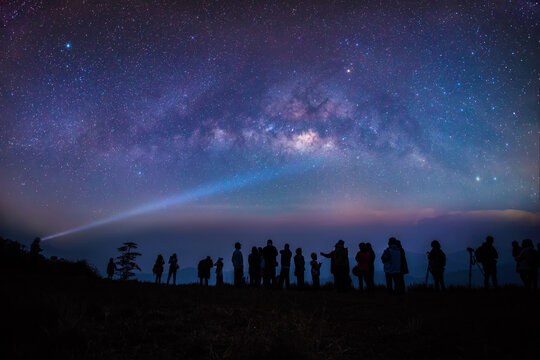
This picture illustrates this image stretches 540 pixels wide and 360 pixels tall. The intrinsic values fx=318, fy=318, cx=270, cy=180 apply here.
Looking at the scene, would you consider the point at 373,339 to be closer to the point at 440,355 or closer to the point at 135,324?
the point at 440,355

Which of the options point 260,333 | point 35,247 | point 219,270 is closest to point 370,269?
point 260,333

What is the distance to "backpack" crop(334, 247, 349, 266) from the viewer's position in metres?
13.1

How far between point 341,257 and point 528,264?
661cm

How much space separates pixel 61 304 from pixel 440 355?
6.52 metres

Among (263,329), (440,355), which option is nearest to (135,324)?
(263,329)

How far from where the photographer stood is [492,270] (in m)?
12.2

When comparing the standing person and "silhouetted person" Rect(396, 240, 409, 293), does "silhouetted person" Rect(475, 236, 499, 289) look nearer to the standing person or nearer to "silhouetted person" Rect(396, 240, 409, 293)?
"silhouetted person" Rect(396, 240, 409, 293)

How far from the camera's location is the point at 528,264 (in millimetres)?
11516

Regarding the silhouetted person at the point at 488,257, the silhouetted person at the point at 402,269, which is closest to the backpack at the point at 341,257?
the silhouetted person at the point at 402,269

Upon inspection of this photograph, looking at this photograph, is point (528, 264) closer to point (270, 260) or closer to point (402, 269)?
point (402, 269)

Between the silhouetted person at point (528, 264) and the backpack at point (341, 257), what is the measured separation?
6290mm

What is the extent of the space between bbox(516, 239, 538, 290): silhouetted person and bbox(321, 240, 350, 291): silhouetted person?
628 centimetres

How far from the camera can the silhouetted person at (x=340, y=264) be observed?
13109 millimetres

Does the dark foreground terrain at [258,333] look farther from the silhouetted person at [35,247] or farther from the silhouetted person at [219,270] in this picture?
the silhouetted person at [35,247]
